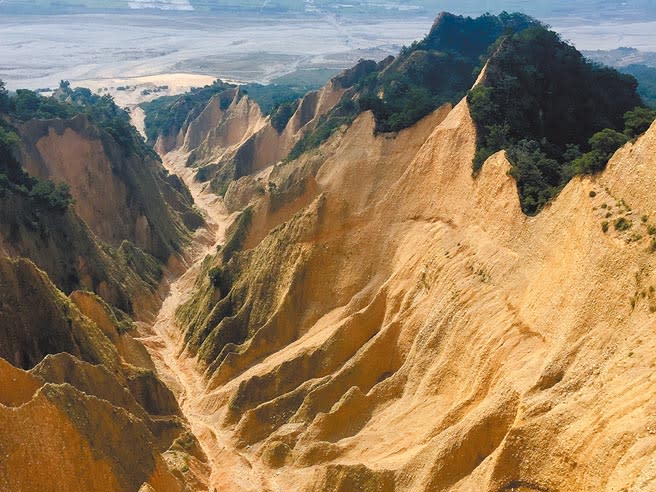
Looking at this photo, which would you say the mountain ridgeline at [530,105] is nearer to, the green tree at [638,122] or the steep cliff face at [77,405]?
the green tree at [638,122]

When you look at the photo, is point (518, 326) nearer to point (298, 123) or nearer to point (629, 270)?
point (629, 270)

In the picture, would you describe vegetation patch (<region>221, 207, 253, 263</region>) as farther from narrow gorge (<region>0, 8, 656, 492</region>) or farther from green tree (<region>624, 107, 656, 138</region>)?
green tree (<region>624, 107, 656, 138</region>)

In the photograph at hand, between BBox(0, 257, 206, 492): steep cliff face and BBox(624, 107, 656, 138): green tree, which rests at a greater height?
BBox(624, 107, 656, 138): green tree

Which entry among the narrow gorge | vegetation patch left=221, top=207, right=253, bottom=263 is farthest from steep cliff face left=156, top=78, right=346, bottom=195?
vegetation patch left=221, top=207, right=253, bottom=263

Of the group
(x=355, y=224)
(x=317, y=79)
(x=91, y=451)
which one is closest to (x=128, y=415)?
(x=91, y=451)

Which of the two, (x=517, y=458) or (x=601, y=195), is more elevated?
(x=601, y=195)

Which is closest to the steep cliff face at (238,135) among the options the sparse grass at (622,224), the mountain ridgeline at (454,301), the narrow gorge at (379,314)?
the narrow gorge at (379,314)

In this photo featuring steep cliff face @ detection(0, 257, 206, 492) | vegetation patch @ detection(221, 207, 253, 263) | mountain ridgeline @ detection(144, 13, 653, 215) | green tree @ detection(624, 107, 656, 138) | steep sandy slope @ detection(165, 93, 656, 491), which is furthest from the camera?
vegetation patch @ detection(221, 207, 253, 263)
